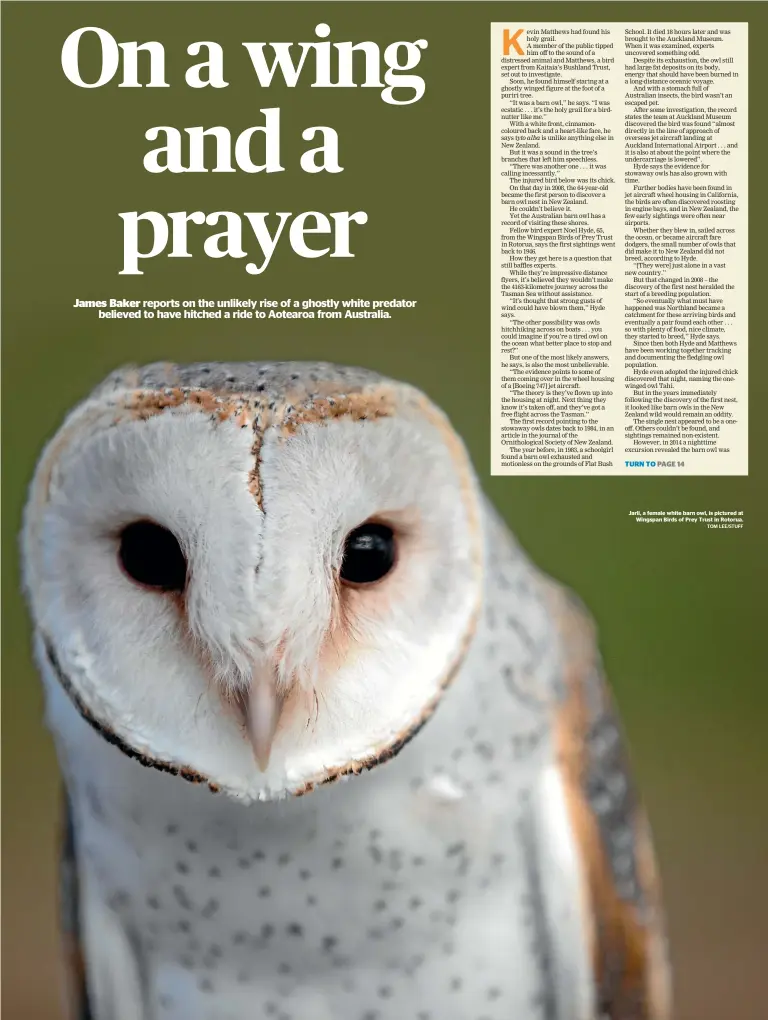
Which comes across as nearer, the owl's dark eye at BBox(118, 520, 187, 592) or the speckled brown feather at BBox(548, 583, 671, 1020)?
the owl's dark eye at BBox(118, 520, 187, 592)

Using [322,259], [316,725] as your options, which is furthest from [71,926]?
[322,259]

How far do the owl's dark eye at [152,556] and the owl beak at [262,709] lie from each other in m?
0.11

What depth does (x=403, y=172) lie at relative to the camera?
4.27ft

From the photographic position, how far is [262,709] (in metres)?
0.87

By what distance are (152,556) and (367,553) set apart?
0.62 ft

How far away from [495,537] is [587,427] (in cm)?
26

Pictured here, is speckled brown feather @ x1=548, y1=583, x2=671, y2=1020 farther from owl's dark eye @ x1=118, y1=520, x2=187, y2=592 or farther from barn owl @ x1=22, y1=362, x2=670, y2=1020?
owl's dark eye @ x1=118, y1=520, x2=187, y2=592

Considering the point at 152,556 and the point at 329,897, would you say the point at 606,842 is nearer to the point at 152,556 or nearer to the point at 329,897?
the point at 329,897

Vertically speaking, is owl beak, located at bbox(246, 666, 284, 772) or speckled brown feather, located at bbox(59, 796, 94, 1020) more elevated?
owl beak, located at bbox(246, 666, 284, 772)

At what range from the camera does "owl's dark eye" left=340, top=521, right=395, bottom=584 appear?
3.00 ft

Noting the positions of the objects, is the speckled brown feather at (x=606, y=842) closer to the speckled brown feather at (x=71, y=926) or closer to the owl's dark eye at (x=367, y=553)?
the owl's dark eye at (x=367, y=553)

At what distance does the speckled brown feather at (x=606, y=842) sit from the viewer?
1.19m

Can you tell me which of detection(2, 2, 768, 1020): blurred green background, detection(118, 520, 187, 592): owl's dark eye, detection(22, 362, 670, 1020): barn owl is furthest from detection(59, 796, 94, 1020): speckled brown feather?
detection(118, 520, 187, 592): owl's dark eye

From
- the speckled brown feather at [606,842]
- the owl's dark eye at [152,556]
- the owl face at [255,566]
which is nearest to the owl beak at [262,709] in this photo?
the owl face at [255,566]
